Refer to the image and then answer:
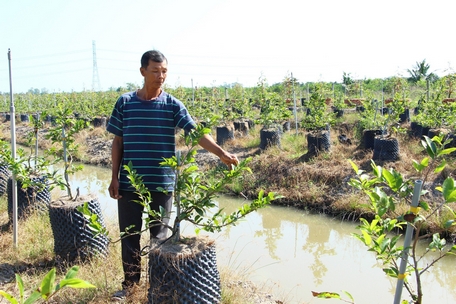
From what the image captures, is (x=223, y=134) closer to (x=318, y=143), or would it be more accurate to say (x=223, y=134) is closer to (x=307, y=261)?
(x=318, y=143)

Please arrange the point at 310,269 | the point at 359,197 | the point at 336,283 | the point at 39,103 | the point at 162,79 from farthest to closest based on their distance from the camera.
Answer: the point at 39,103
the point at 359,197
the point at 310,269
the point at 336,283
the point at 162,79

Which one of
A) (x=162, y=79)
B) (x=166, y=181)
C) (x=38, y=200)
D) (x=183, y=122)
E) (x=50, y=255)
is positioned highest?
A: (x=162, y=79)

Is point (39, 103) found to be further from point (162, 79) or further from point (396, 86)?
point (162, 79)

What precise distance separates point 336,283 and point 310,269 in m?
0.40

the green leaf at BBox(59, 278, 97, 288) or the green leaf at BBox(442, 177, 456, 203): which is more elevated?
the green leaf at BBox(442, 177, 456, 203)

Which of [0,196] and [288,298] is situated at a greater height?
[0,196]

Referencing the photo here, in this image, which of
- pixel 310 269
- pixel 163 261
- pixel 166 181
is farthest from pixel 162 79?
pixel 310 269

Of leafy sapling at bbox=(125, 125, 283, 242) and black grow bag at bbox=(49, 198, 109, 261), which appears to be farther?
black grow bag at bbox=(49, 198, 109, 261)

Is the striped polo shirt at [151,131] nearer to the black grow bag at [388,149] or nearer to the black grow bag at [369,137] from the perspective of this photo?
the black grow bag at [388,149]

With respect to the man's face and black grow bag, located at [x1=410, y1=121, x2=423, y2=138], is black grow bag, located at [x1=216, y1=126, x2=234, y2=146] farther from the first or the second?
the man's face

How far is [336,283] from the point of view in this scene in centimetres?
415

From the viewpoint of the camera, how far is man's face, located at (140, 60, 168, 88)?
2525 millimetres

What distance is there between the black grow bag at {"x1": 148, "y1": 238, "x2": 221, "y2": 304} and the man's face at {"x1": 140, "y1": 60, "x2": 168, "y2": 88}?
968mm

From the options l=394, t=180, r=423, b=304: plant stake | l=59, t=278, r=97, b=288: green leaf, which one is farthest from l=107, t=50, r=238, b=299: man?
l=59, t=278, r=97, b=288: green leaf
